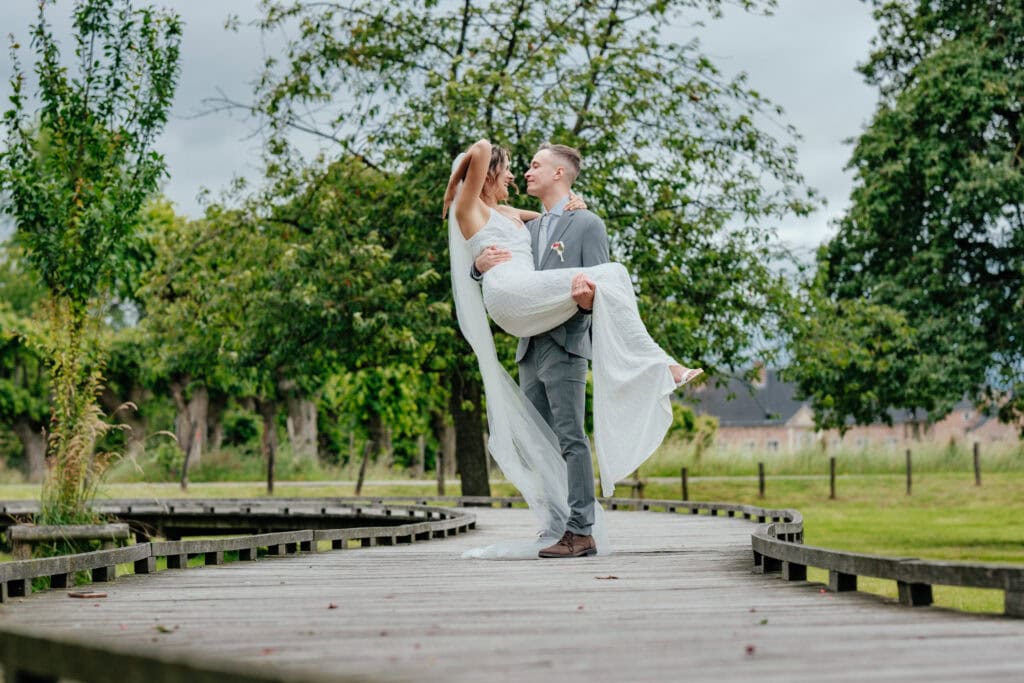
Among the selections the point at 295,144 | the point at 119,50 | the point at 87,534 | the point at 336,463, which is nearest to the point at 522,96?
the point at 295,144

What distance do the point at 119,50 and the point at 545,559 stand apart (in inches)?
298

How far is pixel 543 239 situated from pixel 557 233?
10 centimetres

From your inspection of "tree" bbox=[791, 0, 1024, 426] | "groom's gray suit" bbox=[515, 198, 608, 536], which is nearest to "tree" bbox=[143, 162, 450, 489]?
"tree" bbox=[791, 0, 1024, 426]

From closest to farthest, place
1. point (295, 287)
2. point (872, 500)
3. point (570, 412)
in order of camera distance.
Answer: point (570, 412) → point (295, 287) → point (872, 500)

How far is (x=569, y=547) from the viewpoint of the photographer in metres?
7.00

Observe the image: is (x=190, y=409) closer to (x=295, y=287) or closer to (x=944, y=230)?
(x=944, y=230)

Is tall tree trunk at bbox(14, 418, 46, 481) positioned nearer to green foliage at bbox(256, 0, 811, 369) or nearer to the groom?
green foliage at bbox(256, 0, 811, 369)

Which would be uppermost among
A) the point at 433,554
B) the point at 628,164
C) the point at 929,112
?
the point at 929,112

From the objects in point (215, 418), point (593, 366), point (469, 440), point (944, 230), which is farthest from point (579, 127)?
point (215, 418)

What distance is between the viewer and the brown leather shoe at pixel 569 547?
6984mm

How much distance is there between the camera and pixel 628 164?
1836 centimetres

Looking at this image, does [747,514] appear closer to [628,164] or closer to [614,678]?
[628,164]

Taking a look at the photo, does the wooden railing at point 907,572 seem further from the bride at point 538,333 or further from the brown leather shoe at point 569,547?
the brown leather shoe at point 569,547

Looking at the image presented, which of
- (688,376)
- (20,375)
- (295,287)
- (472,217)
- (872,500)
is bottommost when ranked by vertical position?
(872,500)
